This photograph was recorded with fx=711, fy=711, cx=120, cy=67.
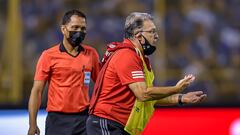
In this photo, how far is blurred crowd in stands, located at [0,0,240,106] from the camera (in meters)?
10.0

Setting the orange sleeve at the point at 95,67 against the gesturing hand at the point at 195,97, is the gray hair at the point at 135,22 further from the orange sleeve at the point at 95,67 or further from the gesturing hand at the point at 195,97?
the orange sleeve at the point at 95,67

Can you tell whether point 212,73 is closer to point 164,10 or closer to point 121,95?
point 164,10

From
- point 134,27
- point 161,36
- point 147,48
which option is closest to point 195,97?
point 147,48

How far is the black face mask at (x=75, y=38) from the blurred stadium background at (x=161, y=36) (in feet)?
9.45

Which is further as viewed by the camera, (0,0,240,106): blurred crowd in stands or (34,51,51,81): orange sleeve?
(0,0,240,106): blurred crowd in stands

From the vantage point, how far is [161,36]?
33.8 feet

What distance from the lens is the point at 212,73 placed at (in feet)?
33.1

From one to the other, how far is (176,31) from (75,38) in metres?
3.70

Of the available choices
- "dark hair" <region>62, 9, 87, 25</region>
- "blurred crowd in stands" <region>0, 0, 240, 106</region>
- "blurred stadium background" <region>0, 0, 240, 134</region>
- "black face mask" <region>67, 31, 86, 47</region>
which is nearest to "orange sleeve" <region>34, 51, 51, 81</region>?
"black face mask" <region>67, 31, 86, 47</region>

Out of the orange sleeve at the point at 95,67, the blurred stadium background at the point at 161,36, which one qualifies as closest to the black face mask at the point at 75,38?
the orange sleeve at the point at 95,67

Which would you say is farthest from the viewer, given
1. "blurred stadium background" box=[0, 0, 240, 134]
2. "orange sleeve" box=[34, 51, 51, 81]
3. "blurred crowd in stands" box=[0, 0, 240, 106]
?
"blurred crowd in stands" box=[0, 0, 240, 106]

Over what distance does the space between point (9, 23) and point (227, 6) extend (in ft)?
10.2

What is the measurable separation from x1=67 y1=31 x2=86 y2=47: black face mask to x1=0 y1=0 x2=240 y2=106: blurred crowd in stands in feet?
10.2

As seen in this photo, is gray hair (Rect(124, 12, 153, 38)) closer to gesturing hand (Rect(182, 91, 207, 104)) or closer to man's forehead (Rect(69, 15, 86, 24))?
gesturing hand (Rect(182, 91, 207, 104))
